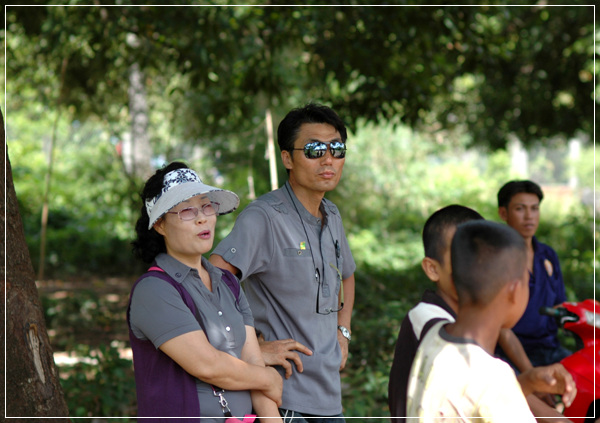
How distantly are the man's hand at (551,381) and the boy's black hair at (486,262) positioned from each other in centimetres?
40

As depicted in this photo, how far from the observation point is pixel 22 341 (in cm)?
318

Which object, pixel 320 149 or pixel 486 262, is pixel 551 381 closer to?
pixel 486 262

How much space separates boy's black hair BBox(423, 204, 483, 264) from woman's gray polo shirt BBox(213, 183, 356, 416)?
2.34 ft

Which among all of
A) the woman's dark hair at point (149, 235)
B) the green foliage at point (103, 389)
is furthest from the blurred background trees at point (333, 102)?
the woman's dark hair at point (149, 235)

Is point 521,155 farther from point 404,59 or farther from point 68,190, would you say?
point 404,59

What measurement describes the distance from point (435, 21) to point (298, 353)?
487cm

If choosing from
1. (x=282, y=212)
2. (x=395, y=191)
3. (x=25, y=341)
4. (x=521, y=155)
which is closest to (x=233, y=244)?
(x=282, y=212)

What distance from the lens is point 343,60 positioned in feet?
22.7

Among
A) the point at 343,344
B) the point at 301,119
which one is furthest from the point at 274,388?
the point at 301,119

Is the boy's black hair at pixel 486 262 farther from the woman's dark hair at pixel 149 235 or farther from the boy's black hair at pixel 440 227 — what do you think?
the woman's dark hair at pixel 149 235

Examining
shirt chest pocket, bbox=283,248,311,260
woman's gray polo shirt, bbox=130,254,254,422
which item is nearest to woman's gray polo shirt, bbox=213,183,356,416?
shirt chest pocket, bbox=283,248,311,260

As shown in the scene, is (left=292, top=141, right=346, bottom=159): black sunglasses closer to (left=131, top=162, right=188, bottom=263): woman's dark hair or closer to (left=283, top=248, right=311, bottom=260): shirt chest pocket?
(left=283, top=248, right=311, bottom=260): shirt chest pocket

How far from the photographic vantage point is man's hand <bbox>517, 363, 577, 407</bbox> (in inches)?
85.7

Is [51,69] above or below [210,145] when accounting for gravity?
above
